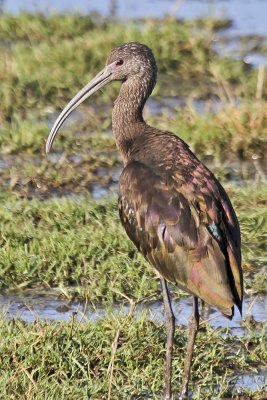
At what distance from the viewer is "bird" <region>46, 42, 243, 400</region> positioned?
579 centimetres

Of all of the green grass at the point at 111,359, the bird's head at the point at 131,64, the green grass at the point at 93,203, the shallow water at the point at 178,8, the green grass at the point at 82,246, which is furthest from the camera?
the shallow water at the point at 178,8

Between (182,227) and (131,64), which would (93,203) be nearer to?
(131,64)

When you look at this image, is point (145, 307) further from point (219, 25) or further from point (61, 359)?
point (219, 25)

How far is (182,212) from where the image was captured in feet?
19.4

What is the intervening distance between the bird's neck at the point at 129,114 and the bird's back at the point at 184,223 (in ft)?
1.62

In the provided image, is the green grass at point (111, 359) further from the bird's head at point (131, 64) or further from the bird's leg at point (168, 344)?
the bird's head at point (131, 64)

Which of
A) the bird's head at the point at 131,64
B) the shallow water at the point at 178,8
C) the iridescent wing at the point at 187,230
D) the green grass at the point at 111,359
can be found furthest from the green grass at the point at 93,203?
the bird's head at the point at 131,64

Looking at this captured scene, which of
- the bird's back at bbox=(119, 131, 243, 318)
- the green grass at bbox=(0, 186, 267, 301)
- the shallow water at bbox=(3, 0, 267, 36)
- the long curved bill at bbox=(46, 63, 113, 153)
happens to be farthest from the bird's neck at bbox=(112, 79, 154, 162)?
the shallow water at bbox=(3, 0, 267, 36)

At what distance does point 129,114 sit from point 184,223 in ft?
4.05

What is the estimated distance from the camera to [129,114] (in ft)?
22.9

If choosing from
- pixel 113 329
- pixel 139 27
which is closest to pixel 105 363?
pixel 113 329

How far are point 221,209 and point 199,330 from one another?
869 mm

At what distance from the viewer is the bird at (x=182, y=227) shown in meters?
5.79

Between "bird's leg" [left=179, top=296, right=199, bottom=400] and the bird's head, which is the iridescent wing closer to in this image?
"bird's leg" [left=179, top=296, right=199, bottom=400]
